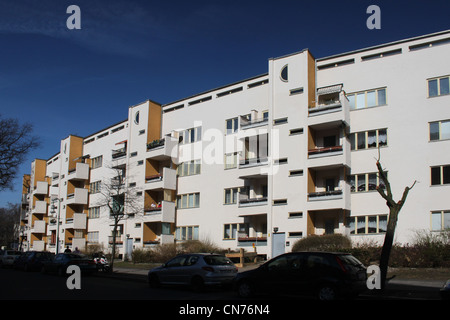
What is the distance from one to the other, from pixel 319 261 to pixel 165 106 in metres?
32.3

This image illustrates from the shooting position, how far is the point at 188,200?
39031mm

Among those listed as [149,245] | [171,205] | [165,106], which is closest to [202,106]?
[165,106]

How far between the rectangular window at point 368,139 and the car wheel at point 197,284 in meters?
17.1

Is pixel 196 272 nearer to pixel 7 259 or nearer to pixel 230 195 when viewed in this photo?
pixel 230 195

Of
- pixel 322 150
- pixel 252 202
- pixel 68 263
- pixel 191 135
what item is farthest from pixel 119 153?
pixel 322 150

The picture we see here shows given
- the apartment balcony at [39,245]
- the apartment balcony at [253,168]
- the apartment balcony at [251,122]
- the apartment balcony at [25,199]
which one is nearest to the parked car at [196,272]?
the apartment balcony at [253,168]

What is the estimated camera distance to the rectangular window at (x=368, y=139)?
28812mm

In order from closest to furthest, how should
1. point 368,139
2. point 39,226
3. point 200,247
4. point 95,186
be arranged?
1. point 368,139
2. point 200,247
3. point 95,186
4. point 39,226

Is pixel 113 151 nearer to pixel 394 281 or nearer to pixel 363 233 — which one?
pixel 363 233

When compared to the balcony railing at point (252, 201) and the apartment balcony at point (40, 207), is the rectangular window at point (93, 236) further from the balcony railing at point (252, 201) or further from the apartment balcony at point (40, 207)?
the balcony railing at point (252, 201)

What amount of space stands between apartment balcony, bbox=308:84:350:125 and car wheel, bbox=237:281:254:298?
17.2 meters

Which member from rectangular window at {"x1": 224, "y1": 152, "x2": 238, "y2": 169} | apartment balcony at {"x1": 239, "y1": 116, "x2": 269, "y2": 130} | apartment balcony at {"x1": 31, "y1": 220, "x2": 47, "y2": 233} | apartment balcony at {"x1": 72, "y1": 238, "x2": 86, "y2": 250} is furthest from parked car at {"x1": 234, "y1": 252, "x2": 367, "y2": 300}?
apartment balcony at {"x1": 31, "y1": 220, "x2": 47, "y2": 233}

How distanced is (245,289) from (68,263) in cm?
1414
